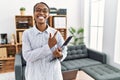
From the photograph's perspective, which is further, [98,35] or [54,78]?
[98,35]

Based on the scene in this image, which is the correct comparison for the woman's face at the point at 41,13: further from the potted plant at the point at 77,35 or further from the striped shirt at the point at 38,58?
the potted plant at the point at 77,35

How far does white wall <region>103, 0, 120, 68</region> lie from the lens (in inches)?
123

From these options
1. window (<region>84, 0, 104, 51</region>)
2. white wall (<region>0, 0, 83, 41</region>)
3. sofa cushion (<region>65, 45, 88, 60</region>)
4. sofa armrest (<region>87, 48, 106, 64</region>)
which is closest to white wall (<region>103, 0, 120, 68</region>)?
sofa armrest (<region>87, 48, 106, 64</region>)

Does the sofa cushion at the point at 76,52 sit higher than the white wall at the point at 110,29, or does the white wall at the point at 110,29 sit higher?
the white wall at the point at 110,29

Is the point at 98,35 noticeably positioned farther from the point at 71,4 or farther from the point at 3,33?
the point at 3,33

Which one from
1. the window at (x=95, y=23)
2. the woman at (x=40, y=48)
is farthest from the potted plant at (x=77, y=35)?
the woman at (x=40, y=48)

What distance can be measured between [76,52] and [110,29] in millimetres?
1053

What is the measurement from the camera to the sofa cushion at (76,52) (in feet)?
11.7

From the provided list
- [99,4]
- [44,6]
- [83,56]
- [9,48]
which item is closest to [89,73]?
[83,56]

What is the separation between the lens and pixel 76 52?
11.9ft

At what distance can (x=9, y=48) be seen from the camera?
3.91 m

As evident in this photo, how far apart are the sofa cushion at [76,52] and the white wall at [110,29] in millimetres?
575

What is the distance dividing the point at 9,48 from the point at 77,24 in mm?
2332

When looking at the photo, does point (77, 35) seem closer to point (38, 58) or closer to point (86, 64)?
point (86, 64)
